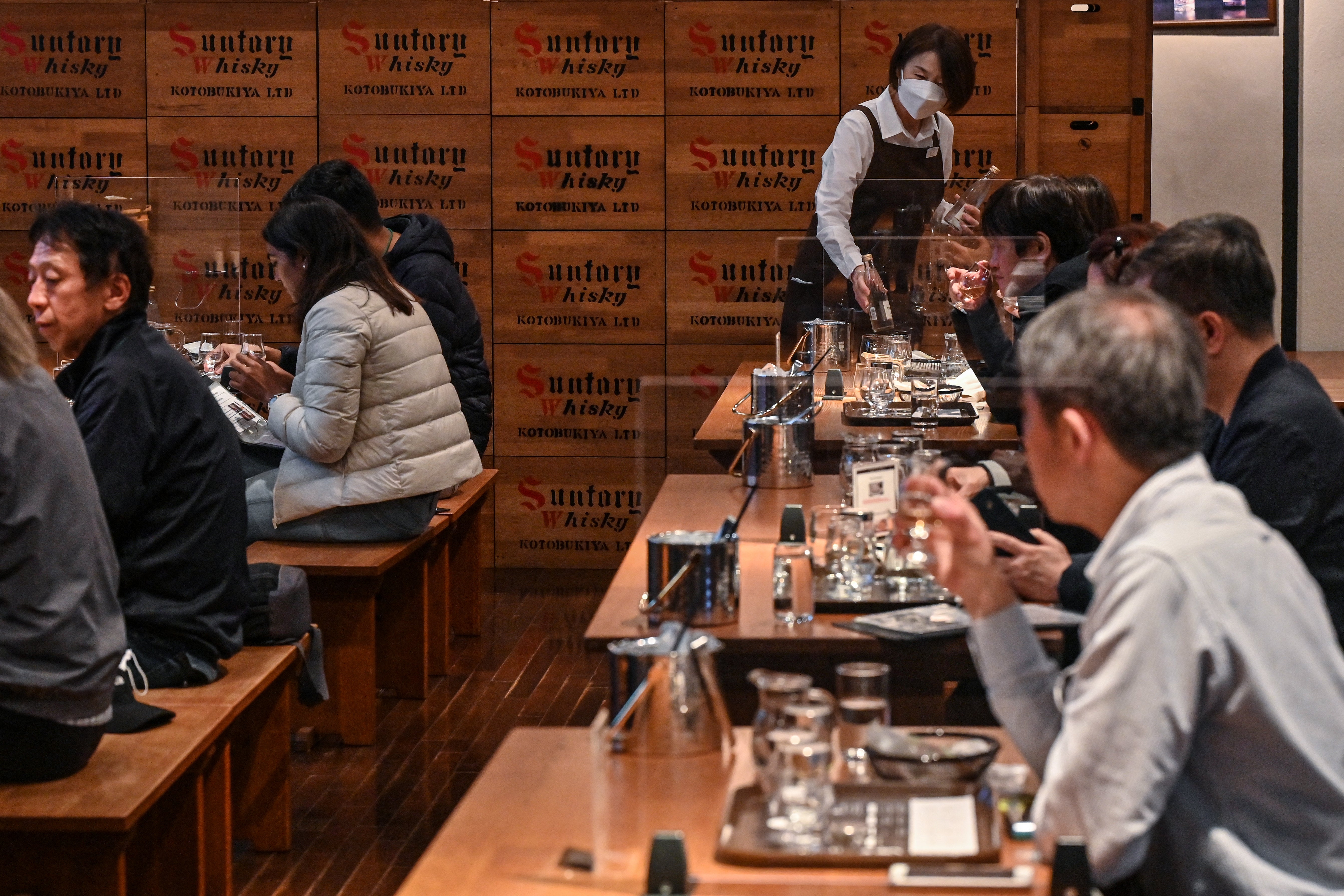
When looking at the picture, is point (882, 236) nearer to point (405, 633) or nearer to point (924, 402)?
point (924, 402)

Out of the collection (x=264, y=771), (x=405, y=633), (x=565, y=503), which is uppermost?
(x=565, y=503)

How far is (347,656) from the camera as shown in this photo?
439 cm

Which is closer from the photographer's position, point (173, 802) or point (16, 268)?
point (173, 802)

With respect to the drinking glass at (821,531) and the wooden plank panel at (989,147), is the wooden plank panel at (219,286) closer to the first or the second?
the wooden plank panel at (989,147)

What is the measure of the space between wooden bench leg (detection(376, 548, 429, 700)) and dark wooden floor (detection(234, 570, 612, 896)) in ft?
0.21

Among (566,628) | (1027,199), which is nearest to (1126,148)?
(1027,199)

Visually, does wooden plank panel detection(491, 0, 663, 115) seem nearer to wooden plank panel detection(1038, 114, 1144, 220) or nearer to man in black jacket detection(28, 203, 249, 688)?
wooden plank panel detection(1038, 114, 1144, 220)

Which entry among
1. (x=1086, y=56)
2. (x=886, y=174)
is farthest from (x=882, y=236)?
(x=1086, y=56)

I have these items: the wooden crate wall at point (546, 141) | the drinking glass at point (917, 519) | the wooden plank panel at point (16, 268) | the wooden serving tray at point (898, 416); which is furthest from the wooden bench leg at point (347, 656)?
the wooden crate wall at point (546, 141)

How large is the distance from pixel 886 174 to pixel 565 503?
204 centimetres

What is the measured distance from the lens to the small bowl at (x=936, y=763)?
181cm

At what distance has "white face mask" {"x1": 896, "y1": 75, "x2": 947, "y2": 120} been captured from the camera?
18.6 ft

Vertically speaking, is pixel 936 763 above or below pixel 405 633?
above

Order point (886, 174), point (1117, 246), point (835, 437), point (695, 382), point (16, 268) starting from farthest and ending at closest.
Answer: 1. point (16, 268)
2. point (695, 382)
3. point (886, 174)
4. point (835, 437)
5. point (1117, 246)
